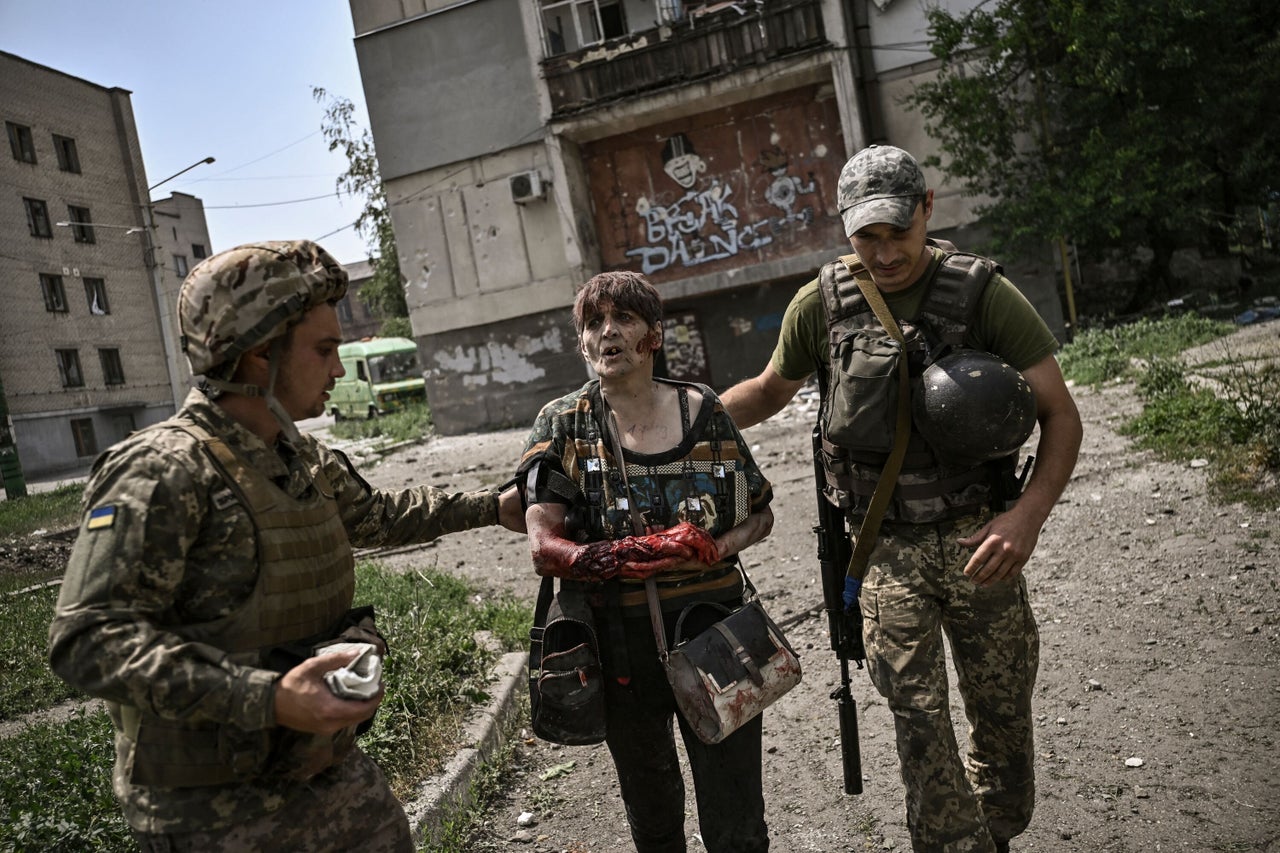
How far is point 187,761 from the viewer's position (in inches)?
75.3

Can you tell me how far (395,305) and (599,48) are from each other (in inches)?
630

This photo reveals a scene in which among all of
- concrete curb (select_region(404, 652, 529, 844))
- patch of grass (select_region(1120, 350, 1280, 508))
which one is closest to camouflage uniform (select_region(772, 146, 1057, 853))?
concrete curb (select_region(404, 652, 529, 844))

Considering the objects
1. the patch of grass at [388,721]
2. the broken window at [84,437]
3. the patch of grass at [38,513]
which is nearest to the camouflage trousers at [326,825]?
the patch of grass at [388,721]

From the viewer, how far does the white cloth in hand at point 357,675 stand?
1.83 meters

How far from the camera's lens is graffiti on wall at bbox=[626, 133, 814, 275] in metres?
18.2

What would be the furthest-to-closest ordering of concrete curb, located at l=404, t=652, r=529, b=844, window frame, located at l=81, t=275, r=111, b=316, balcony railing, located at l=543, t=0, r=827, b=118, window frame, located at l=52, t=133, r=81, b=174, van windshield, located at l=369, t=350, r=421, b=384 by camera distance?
window frame, located at l=81, t=275, r=111, b=316 → window frame, located at l=52, t=133, r=81, b=174 → van windshield, located at l=369, t=350, r=421, b=384 → balcony railing, located at l=543, t=0, r=827, b=118 → concrete curb, located at l=404, t=652, r=529, b=844

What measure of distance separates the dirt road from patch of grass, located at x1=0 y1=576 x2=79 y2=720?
2.66m

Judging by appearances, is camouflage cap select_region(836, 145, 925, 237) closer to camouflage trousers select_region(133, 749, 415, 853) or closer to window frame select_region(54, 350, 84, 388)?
camouflage trousers select_region(133, 749, 415, 853)

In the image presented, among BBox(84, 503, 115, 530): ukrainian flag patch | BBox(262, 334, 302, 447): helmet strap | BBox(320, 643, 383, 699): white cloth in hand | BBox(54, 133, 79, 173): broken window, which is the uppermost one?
BBox(54, 133, 79, 173): broken window

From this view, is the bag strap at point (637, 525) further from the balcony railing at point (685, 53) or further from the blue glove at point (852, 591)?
the balcony railing at point (685, 53)

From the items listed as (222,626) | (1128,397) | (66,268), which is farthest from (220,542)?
(66,268)

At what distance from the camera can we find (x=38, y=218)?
108 feet

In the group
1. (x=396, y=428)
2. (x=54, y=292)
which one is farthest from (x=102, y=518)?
(x=54, y=292)

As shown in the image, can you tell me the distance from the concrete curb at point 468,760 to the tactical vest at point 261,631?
173 cm
